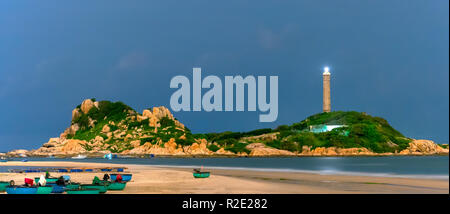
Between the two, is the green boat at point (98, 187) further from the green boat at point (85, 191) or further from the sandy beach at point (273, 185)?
the sandy beach at point (273, 185)

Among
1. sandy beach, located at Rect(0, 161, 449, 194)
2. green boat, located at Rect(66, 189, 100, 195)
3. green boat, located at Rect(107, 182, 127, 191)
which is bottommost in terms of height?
sandy beach, located at Rect(0, 161, 449, 194)

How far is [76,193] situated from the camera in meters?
42.2

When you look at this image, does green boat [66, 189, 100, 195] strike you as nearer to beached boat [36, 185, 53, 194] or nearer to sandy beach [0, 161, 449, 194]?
beached boat [36, 185, 53, 194]

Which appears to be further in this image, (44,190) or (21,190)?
(44,190)

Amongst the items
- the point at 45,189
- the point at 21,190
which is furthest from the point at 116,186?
the point at 21,190

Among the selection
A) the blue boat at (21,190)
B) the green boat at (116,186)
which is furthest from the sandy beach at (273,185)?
the blue boat at (21,190)

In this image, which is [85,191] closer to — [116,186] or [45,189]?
[45,189]

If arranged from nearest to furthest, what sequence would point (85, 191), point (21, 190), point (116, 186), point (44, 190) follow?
point (21, 190), point (85, 191), point (44, 190), point (116, 186)

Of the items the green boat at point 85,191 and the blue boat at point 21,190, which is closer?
the green boat at point 85,191

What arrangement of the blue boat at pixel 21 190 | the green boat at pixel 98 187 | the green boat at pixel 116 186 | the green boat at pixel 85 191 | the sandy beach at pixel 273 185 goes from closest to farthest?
the green boat at pixel 85 191, the blue boat at pixel 21 190, the green boat at pixel 98 187, the green boat at pixel 116 186, the sandy beach at pixel 273 185

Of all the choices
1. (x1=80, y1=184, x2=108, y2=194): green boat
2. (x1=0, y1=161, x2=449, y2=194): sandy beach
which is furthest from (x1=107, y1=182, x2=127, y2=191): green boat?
(x1=80, y1=184, x2=108, y2=194): green boat
